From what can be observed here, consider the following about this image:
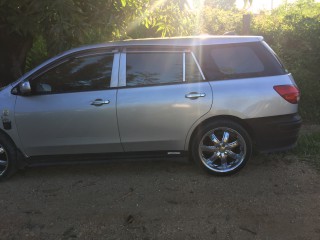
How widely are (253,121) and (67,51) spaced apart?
2.41 meters

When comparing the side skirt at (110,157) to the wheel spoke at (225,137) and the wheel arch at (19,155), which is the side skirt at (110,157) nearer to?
the wheel arch at (19,155)

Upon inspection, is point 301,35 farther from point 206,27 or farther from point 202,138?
point 202,138

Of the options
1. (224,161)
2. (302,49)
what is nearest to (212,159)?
(224,161)

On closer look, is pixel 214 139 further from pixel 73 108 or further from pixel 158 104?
pixel 73 108

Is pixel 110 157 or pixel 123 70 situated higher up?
pixel 123 70

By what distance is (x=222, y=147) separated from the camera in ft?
15.8

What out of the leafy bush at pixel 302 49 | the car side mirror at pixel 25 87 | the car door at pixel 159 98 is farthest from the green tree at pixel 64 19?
the leafy bush at pixel 302 49

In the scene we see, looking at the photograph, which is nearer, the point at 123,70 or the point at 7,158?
the point at 123,70

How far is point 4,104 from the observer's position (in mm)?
4855

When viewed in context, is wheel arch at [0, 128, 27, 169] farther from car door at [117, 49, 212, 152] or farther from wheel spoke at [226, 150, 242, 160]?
wheel spoke at [226, 150, 242, 160]

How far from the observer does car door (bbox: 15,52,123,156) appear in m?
4.77

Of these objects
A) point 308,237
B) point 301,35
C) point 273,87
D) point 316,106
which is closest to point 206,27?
point 301,35

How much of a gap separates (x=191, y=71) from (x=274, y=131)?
1.22m

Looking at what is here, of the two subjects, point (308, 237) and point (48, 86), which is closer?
point (308, 237)
